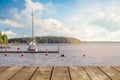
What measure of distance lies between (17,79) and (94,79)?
1229 millimetres

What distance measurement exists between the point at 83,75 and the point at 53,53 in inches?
2309

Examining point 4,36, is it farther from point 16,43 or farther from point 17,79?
point 17,79

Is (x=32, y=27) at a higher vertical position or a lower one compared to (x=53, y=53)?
higher

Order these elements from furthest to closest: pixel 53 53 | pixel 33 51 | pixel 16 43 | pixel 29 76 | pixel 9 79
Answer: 1. pixel 16 43
2. pixel 53 53
3. pixel 33 51
4. pixel 29 76
5. pixel 9 79

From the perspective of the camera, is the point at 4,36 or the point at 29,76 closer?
the point at 29,76

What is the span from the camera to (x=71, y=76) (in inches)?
141

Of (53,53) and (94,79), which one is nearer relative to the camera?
(94,79)

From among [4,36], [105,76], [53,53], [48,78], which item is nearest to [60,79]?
[48,78]

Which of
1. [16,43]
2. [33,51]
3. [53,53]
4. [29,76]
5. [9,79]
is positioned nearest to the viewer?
[9,79]

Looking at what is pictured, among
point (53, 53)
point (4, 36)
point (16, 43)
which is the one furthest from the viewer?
point (16, 43)

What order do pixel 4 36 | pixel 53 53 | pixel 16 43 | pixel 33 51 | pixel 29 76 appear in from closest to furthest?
pixel 29 76 → pixel 33 51 → pixel 53 53 → pixel 4 36 → pixel 16 43

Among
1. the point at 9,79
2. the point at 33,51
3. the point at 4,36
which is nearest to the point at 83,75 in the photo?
the point at 9,79

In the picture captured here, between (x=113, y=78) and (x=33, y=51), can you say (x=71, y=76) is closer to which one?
(x=113, y=78)

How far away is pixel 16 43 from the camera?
189 m
